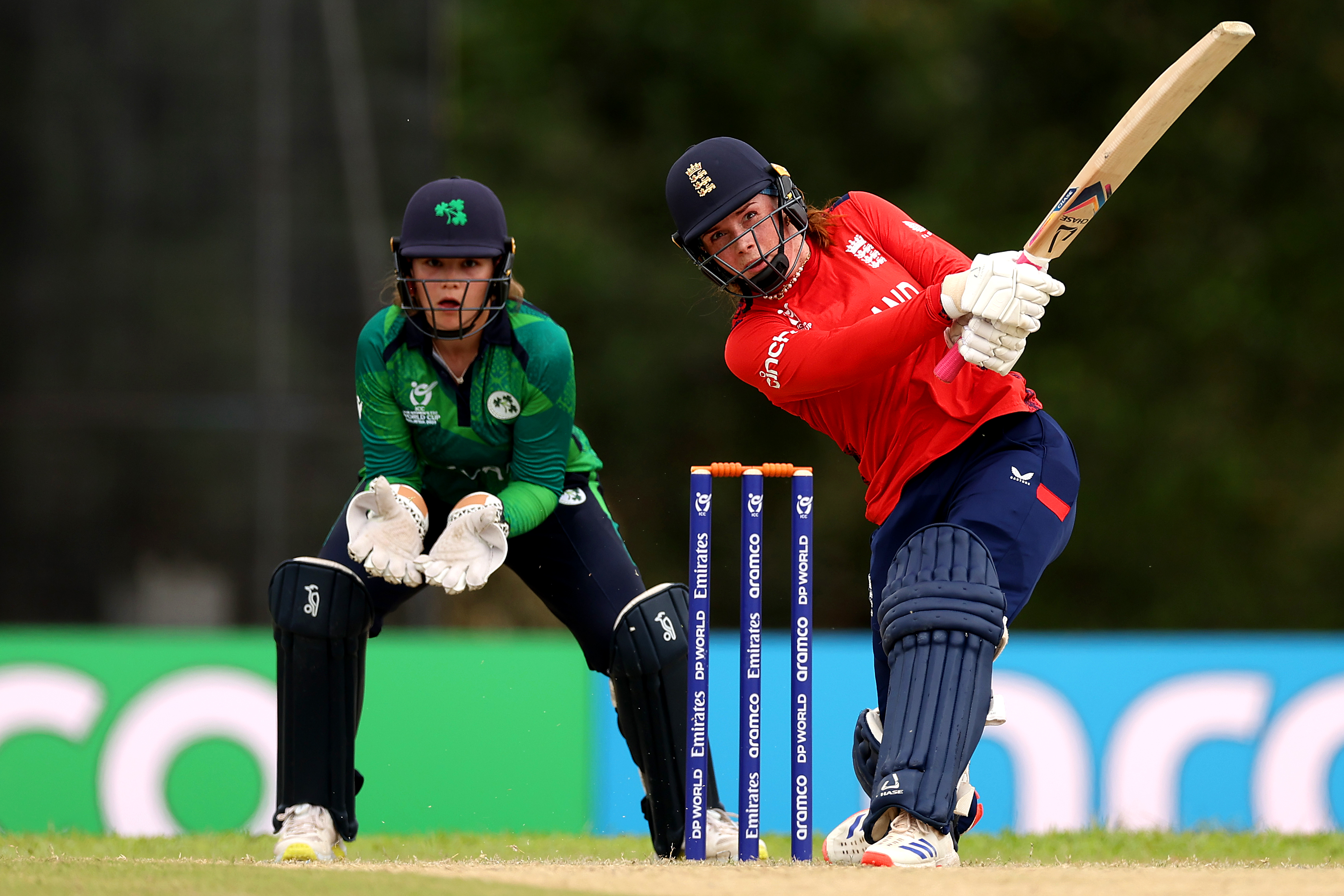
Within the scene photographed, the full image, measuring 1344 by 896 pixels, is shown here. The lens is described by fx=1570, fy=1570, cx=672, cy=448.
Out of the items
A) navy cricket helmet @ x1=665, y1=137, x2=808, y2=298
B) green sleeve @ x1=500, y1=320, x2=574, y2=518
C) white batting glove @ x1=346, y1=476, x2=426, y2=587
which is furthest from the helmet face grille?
white batting glove @ x1=346, y1=476, x2=426, y2=587

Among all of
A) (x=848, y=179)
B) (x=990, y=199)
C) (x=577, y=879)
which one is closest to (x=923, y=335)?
(x=577, y=879)

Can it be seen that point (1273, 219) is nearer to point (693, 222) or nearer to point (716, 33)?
point (716, 33)

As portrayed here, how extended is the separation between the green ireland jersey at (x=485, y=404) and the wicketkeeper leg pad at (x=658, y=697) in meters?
0.39

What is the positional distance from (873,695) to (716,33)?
33.7 ft

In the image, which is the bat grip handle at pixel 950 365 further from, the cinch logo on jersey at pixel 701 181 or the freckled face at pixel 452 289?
the freckled face at pixel 452 289

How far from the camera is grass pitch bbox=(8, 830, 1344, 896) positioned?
2.93 m

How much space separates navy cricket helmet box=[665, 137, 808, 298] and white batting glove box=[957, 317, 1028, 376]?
0.54 m

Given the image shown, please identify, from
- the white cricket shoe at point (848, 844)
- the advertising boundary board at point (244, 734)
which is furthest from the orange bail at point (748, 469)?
the advertising boundary board at point (244, 734)

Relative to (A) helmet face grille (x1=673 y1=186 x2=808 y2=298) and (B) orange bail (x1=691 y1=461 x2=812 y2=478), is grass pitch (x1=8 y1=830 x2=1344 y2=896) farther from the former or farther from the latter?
(A) helmet face grille (x1=673 y1=186 x2=808 y2=298)

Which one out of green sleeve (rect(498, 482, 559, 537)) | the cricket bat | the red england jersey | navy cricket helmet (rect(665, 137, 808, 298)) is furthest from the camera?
green sleeve (rect(498, 482, 559, 537))

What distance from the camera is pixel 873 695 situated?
20.5 ft

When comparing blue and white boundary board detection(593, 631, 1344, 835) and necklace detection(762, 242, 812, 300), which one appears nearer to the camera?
necklace detection(762, 242, 812, 300)

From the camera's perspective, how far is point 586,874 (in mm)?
3254

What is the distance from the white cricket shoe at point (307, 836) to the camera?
390cm
